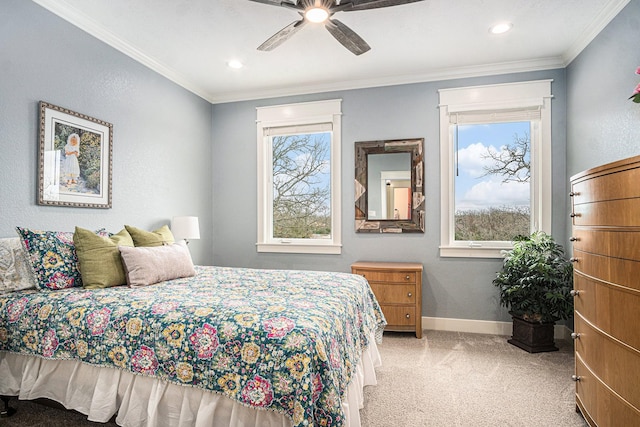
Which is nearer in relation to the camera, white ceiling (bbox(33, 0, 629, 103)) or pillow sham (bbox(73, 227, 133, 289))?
pillow sham (bbox(73, 227, 133, 289))

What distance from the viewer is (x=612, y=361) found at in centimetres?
163

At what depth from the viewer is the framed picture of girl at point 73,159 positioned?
8.27 feet

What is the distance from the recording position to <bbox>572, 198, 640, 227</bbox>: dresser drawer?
58.2 inches

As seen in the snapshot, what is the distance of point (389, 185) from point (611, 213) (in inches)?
95.8

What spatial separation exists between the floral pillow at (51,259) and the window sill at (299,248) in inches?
88.1

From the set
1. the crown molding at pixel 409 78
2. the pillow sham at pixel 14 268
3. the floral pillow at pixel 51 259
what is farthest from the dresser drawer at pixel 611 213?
the pillow sham at pixel 14 268

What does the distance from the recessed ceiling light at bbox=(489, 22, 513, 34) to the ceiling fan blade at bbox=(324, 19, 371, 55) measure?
1.21 m

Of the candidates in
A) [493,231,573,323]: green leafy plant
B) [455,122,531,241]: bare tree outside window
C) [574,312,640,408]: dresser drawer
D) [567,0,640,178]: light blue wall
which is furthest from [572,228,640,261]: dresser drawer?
[455,122,531,241]: bare tree outside window

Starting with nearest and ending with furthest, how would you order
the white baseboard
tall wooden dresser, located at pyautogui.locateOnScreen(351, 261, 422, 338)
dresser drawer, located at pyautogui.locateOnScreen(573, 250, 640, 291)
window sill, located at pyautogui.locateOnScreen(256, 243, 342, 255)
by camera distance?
dresser drawer, located at pyautogui.locateOnScreen(573, 250, 640, 291)
tall wooden dresser, located at pyautogui.locateOnScreen(351, 261, 422, 338)
the white baseboard
window sill, located at pyautogui.locateOnScreen(256, 243, 342, 255)

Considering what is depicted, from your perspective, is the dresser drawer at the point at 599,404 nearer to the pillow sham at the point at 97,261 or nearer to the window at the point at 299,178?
the window at the point at 299,178

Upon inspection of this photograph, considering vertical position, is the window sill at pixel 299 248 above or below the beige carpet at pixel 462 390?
above

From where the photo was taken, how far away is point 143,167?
135 inches

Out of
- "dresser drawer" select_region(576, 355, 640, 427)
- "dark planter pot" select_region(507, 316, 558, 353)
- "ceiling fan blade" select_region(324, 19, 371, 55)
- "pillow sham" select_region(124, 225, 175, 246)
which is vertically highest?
"ceiling fan blade" select_region(324, 19, 371, 55)

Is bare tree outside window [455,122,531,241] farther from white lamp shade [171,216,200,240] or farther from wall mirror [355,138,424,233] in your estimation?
white lamp shade [171,216,200,240]
